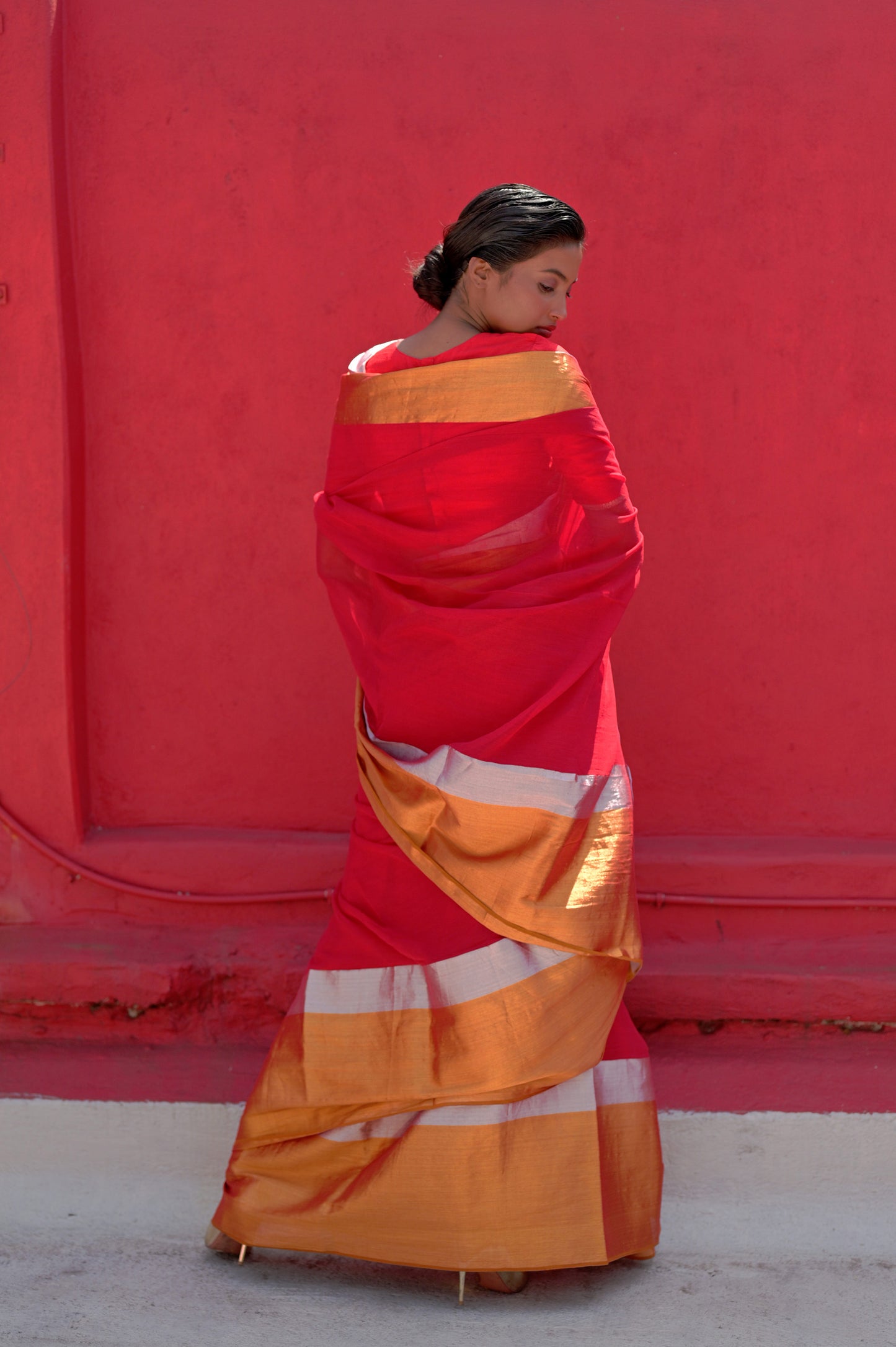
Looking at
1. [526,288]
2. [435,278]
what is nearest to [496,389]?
[526,288]

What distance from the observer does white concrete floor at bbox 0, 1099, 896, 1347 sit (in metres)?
1.99

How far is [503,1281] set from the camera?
6.66 ft

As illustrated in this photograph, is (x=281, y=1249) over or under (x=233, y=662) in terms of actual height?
under

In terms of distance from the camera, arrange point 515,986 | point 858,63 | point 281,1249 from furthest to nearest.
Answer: point 858,63, point 281,1249, point 515,986

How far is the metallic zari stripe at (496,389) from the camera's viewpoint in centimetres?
191

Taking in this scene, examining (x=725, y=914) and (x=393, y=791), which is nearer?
(x=393, y=791)

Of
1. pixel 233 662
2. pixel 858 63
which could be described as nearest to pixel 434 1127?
pixel 233 662

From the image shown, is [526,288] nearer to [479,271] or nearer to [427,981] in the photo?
[479,271]

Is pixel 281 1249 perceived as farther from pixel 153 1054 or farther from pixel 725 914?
pixel 725 914

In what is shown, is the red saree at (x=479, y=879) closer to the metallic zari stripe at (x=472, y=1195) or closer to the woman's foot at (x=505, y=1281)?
the metallic zari stripe at (x=472, y=1195)

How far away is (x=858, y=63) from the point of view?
262 centimetres

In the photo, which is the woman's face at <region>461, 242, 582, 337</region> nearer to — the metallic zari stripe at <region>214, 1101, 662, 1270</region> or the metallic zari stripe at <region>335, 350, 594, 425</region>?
the metallic zari stripe at <region>335, 350, 594, 425</region>

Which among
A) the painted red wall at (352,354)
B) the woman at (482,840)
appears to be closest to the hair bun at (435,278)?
the woman at (482,840)

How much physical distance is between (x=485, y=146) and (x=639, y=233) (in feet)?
1.22
